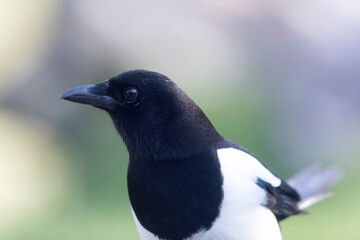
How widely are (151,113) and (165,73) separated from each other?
351 centimetres

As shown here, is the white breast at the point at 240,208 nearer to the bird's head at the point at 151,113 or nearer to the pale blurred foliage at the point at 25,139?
the bird's head at the point at 151,113

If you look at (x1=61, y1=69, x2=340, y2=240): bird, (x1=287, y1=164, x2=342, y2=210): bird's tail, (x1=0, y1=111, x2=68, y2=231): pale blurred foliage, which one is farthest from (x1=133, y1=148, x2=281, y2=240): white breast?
(x1=0, y1=111, x2=68, y2=231): pale blurred foliage

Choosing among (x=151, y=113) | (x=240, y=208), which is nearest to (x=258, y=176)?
(x=240, y=208)

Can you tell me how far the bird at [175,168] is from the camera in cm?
205

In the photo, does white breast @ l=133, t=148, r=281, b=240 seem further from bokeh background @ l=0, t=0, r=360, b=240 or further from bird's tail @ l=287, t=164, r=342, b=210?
bokeh background @ l=0, t=0, r=360, b=240

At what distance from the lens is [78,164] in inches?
211

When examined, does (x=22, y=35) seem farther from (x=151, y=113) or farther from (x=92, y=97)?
(x=151, y=113)

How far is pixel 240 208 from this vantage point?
2117mm

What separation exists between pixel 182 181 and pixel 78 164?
11.2ft

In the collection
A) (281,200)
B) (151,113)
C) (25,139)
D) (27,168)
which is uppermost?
(25,139)

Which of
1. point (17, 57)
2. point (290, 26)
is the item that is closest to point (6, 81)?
point (17, 57)

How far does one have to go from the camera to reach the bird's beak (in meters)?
2.16

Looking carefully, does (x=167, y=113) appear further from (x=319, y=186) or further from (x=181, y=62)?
(x=181, y=62)

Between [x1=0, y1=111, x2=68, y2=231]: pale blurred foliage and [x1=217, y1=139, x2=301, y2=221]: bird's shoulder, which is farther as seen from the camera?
[x1=0, y1=111, x2=68, y2=231]: pale blurred foliage
